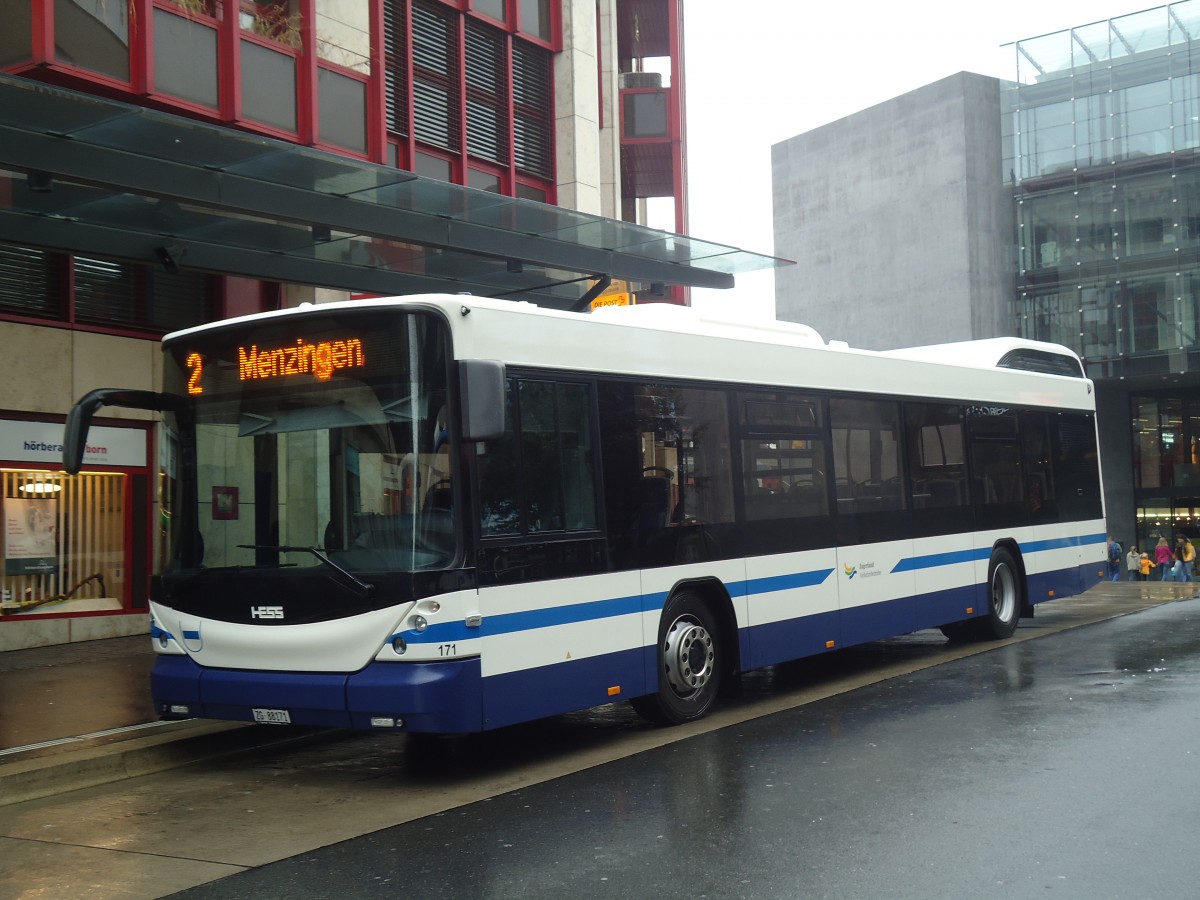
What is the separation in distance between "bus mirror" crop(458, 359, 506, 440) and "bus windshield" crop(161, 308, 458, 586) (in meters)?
0.28

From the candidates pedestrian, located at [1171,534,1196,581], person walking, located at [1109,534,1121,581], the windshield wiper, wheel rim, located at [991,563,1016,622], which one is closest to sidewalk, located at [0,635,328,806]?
the windshield wiper

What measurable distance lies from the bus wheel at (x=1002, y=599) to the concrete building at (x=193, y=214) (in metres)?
4.67

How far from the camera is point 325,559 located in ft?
26.8

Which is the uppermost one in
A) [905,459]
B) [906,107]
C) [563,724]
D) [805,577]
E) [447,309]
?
[906,107]

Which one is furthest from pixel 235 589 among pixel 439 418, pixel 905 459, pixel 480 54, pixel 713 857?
pixel 480 54

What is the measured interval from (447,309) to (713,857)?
143 inches

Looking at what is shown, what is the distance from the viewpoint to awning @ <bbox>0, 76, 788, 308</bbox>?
10375 millimetres

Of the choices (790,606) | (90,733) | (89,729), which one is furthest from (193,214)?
(790,606)

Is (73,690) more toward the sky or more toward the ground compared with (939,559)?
more toward the ground

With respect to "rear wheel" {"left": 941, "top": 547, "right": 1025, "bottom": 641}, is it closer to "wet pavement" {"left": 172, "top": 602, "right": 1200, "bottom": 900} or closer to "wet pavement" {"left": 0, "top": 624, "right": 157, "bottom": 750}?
"wet pavement" {"left": 172, "top": 602, "right": 1200, "bottom": 900}

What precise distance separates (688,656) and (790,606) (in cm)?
148

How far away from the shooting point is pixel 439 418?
8102 millimetres

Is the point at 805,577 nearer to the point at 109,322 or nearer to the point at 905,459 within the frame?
the point at 905,459

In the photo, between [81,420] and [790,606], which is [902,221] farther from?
[81,420]
